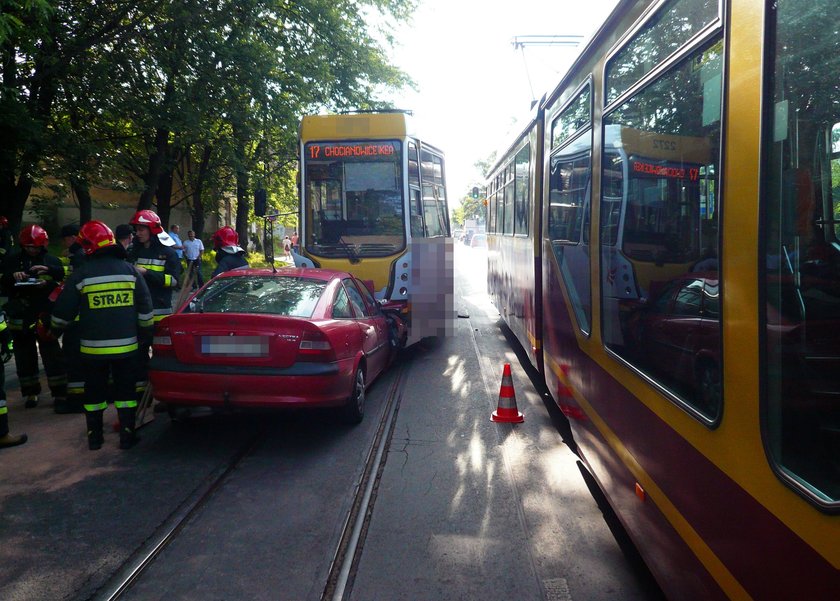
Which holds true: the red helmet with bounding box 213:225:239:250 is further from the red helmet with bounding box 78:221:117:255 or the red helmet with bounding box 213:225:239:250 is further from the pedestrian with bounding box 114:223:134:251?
the red helmet with bounding box 78:221:117:255

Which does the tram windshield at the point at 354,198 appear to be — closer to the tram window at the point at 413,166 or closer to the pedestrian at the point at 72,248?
the tram window at the point at 413,166

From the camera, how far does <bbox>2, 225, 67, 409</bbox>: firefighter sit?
24.8 ft

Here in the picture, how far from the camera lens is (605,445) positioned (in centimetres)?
442

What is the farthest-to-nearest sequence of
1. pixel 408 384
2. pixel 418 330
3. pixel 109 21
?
pixel 109 21
pixel 418 330
pixel 408 384

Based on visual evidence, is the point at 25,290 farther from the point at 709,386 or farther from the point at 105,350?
the point at 709,386

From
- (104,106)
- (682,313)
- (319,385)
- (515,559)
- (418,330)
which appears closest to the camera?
(682,313)

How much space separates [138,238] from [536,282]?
158 inches

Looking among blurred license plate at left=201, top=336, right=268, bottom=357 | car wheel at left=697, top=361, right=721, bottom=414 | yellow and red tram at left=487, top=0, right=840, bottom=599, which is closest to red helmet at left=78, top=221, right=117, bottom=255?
blurred license plate at left=201, top=336, right=268, bottom=357

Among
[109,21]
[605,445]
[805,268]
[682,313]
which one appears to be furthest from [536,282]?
→ [109,21]

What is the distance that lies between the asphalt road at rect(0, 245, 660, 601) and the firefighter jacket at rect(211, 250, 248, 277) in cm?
228

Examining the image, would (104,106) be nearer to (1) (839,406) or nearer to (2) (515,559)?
(2) (515,559)

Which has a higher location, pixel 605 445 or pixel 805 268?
pixel 805 268

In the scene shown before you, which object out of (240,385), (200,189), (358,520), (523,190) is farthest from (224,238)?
(200,189)

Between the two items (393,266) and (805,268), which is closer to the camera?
(805,268)
